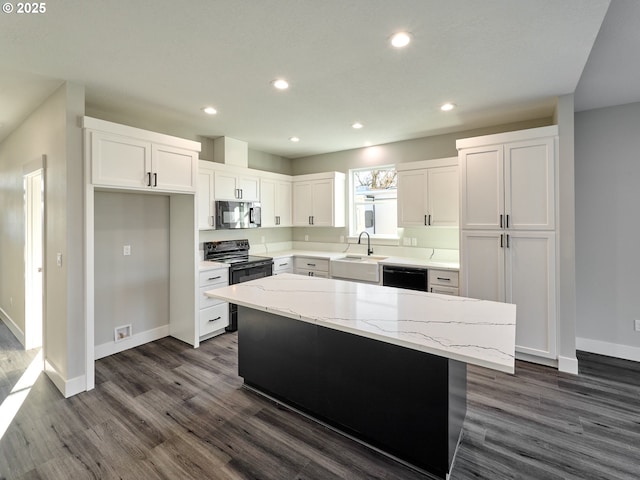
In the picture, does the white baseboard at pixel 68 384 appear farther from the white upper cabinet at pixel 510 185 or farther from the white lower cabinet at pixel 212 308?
the white upper cabinet at pixel 510 185

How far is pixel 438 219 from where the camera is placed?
161 inches

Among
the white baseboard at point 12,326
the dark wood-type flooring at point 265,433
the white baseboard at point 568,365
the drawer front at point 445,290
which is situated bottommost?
the dark wood-type flooring at point 265,433

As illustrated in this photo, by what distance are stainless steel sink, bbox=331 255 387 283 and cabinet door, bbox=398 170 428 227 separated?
72 centimetres

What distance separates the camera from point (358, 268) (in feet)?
14.4

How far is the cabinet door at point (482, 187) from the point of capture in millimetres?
3344

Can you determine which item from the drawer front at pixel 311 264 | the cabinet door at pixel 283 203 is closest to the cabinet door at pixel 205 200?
the cabinet door at pixel 283 203

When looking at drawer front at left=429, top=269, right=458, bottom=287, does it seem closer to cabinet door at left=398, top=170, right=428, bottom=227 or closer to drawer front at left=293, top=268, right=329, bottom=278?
cabinet door at left=398, top=170, right=428, bottom=227

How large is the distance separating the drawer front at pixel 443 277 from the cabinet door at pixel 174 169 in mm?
2990

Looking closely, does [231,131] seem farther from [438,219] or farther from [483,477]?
[483,477]

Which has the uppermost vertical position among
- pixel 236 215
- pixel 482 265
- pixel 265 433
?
pixel 236 215

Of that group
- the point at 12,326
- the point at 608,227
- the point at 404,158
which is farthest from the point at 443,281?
the point at 12,326

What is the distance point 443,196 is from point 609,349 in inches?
96.9

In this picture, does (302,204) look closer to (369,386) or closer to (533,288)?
(533,288)

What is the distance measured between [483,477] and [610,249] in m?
→ 3.06
